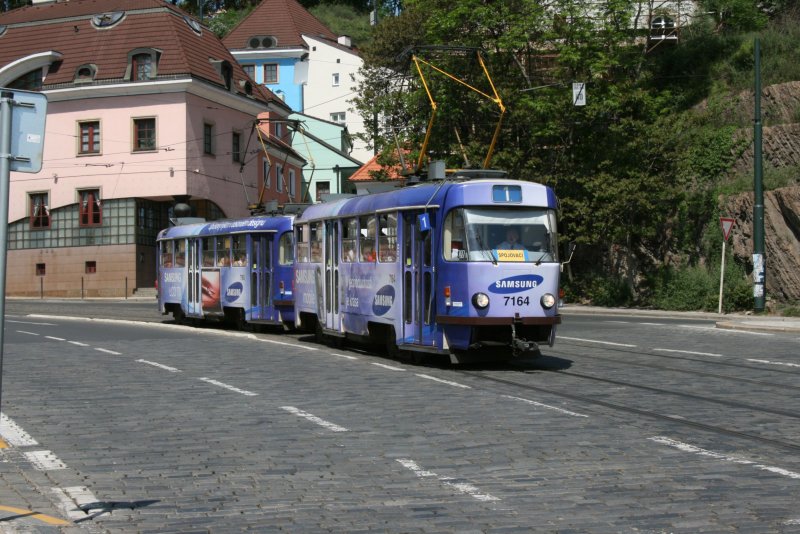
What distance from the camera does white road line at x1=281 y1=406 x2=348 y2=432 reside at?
11258 millimetres

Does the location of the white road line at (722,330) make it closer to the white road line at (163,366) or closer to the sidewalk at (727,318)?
the sidewalk at (727,318)

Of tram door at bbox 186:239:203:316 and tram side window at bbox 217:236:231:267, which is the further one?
tram door at bbox 186:239:203:316

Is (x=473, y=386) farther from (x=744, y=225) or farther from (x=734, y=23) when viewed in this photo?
(x=734, y=23)

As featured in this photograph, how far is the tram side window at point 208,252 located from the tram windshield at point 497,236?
1445 centimetres

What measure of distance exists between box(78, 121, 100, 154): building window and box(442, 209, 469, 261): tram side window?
146 ft

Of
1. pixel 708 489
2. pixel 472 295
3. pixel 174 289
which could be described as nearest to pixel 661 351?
pixel 472 295

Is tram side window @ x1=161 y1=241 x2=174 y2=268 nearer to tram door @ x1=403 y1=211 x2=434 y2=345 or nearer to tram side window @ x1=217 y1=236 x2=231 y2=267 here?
tram side window @ x1=217 y1=236 x2=231 y2=267

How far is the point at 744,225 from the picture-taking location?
121 feet

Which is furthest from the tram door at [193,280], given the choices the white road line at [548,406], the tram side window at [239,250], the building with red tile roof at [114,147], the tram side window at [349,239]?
the building with red tile roof at [114,147]

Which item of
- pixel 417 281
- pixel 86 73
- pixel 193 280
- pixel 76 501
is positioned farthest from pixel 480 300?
pixel 86 73

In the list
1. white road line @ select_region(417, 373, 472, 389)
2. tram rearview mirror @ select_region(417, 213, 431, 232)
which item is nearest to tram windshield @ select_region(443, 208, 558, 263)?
tram rearview mirror @ select_region(417, 213, 431, 232)

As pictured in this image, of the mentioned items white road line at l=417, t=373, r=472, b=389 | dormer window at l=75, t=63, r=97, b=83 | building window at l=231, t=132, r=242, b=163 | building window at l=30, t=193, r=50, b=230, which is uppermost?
dormer window at l=75, t=63, r=97, b=83

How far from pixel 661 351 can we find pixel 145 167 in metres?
41.2

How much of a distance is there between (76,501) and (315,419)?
4.14 m
